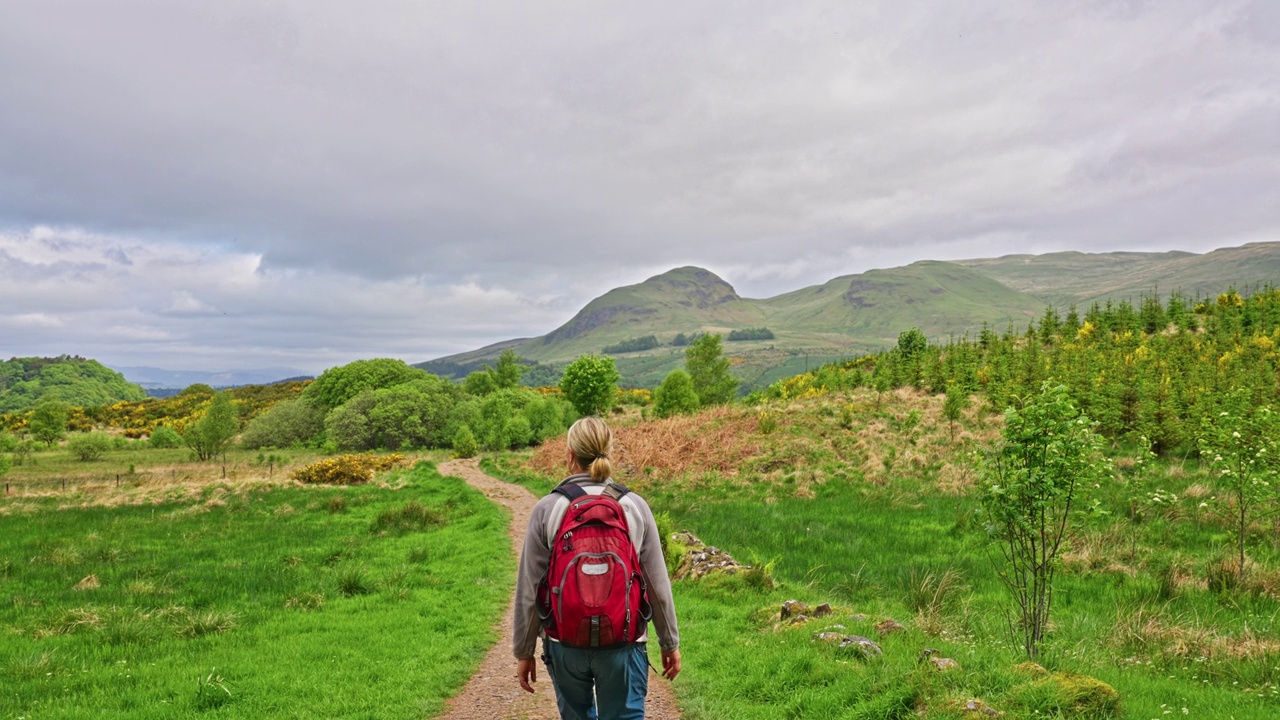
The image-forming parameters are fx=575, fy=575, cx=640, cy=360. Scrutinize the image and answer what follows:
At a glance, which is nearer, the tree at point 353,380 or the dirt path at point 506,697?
the dirt path at point 506,697

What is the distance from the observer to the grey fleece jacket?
3.71m

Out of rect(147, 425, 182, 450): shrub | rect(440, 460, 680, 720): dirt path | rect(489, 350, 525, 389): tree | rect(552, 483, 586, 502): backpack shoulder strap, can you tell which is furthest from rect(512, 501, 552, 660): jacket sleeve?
rect(489, 350, 525, 389): tree

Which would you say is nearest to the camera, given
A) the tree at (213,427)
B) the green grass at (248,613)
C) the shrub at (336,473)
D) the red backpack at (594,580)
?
the red backpack at (594,580)

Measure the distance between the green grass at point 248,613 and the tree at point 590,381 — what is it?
130 feet

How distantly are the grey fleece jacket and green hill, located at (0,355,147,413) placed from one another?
190m

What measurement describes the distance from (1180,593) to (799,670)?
9.10m

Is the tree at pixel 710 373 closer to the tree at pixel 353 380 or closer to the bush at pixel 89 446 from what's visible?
the tree at pixel 353 380

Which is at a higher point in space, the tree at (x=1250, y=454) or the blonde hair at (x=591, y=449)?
the blonde hair at (x=591, y=449)

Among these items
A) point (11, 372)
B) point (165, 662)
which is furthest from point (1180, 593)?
point (11, 372)

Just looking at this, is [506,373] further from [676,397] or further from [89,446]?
[89,446]

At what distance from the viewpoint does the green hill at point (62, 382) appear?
14625cm

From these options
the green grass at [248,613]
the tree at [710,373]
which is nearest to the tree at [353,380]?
the tree at [710,373]

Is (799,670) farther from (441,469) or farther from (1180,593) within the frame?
(441,469)

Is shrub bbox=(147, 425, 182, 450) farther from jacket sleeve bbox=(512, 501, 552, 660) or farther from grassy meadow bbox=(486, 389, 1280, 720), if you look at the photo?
jacket sleeve bbox=(512, 501, 552, 660)
